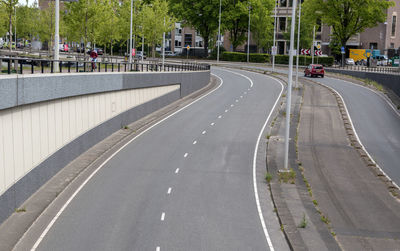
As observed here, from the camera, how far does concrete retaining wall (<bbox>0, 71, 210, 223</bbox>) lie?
18469mm

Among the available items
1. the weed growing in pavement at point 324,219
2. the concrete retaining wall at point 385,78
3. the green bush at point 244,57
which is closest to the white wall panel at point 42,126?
the weed growing in pavement at point 324,219

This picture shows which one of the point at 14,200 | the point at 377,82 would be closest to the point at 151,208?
the point at 14,200

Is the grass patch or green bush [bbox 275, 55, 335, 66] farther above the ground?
green bush [bbox 275, 55, 335, 66]

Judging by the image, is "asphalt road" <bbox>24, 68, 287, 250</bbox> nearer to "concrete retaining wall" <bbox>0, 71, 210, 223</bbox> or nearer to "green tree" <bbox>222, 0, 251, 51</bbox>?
"concrete retaining wall" <bbox>0, 71, 210, 223</bbox>

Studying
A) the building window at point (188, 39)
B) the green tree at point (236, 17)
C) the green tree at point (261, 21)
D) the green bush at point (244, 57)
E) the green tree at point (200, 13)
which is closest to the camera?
the green bush at point (244, 57)

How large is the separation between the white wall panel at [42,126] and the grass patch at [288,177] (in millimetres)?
10152

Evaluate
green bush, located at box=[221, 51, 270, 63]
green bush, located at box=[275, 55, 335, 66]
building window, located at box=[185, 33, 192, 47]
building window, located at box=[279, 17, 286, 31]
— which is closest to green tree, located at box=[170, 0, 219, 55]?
green bush, located at box=[221, 51, 270, 63]

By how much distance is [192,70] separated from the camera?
180 ft

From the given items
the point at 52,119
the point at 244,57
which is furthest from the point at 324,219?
the point at 244,57

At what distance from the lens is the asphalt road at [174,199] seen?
17203mm

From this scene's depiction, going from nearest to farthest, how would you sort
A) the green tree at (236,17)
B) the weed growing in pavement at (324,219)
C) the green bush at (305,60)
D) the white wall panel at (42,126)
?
the white wall panel at (42,126)
the weed growing in pavement at (324,219)
the green bush at (305,60)
the green tree at (236,17)

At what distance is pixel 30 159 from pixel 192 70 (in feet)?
115

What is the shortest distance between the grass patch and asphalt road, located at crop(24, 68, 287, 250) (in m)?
1.20

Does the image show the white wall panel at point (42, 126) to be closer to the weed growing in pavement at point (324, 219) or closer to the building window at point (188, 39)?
the weed growing in pavement at point (324, 219)
